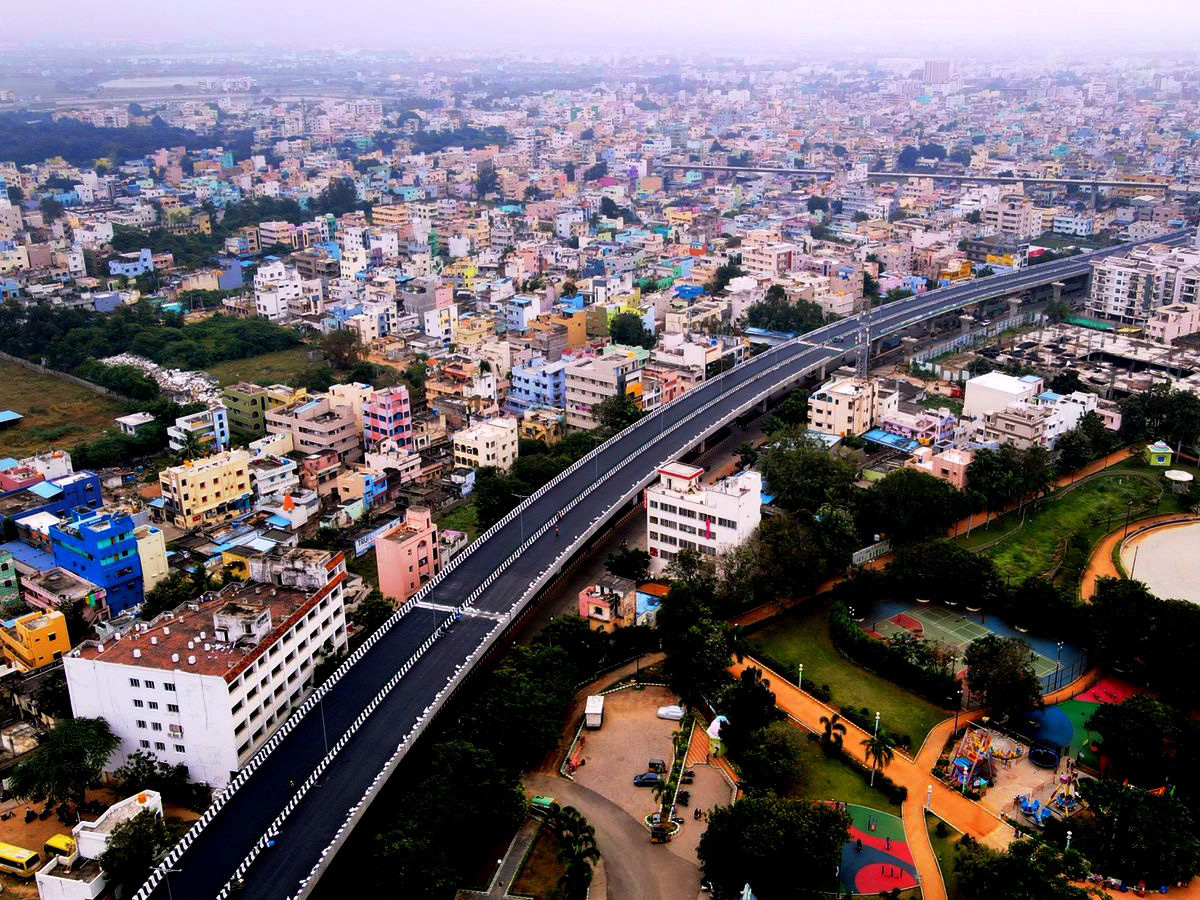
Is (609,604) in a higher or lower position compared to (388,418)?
lower

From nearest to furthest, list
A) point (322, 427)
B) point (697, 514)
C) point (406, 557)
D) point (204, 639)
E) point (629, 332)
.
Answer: point (204, 639), point (406, 557), point (697, 514), point (322, 427), point (629, 332)

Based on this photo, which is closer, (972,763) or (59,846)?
(59,846)

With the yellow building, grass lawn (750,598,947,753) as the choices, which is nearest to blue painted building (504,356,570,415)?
grass lawn (750,598,947,753)

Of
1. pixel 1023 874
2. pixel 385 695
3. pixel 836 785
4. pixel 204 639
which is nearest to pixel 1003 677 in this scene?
pixel 836 785

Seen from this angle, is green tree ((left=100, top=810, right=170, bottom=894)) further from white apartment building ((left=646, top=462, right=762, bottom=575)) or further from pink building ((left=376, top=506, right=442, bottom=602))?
white apartment building ((left=646, top=462, right=762, bottom=575))

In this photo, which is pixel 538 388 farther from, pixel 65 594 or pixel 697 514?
pixel 65 594

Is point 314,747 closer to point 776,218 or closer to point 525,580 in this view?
point 525,580
